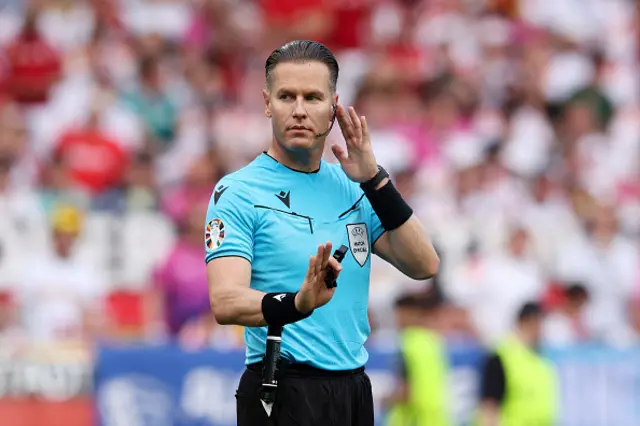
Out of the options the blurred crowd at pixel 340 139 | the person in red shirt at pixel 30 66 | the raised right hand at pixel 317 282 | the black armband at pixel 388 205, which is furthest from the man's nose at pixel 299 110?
the person in red shirt at pixel 30 66

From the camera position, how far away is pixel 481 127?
555 inches

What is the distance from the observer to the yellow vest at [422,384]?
32.1 feet

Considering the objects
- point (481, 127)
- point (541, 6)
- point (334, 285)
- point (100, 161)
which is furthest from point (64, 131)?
point (334, 285)

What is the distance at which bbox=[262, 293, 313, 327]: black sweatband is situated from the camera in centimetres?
442

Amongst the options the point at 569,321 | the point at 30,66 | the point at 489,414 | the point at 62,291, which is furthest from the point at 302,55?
the point at 30,66

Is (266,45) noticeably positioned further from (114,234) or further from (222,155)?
(114,234)

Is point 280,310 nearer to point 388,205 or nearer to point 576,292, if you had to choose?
point 388,205

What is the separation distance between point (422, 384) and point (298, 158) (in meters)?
5.22

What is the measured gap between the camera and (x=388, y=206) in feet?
16.4

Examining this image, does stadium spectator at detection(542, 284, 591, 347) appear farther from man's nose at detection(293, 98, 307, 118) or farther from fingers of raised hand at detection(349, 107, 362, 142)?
man's nose at detection(293, 98, 307, 118)

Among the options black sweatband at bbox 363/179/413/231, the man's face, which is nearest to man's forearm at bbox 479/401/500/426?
black sweatband at bbox 363/179/413/231

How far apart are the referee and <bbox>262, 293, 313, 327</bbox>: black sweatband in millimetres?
140

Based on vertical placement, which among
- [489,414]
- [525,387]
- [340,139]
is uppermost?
[340,139]

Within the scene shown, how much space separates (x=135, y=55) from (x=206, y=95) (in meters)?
0.84
